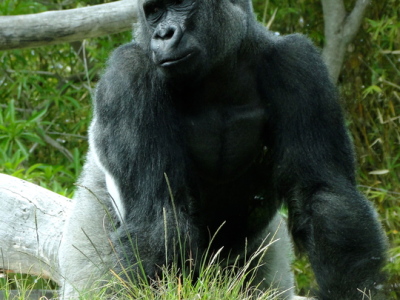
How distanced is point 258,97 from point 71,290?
148cm

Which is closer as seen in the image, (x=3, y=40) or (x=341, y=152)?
(x=341, y=152)

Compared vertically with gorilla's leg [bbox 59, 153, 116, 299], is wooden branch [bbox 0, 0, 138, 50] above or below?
above

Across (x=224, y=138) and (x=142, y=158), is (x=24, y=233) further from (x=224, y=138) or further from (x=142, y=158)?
(x=224, y=138)

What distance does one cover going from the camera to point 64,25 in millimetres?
5000

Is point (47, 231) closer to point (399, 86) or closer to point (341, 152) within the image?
point (341, 152)

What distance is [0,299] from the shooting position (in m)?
3.29

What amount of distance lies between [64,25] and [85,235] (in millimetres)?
1707

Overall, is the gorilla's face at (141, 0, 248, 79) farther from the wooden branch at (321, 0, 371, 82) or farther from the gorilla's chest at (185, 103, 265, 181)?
the wooden branch at (321, 0, 371, 82)

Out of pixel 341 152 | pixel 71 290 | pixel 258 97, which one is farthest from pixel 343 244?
pixel 71 290

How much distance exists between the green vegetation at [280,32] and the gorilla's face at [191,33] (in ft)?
7.26

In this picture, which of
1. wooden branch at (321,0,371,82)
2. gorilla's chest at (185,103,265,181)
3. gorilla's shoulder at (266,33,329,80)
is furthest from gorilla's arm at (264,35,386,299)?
wooden branch at (321,0,371,82)

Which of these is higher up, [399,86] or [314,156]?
[314,156]

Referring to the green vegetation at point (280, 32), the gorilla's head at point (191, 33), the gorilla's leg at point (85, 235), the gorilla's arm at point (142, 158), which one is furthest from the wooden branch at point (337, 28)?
the gorilla's arm at point (142, 158)

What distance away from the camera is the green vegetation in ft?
19.3
